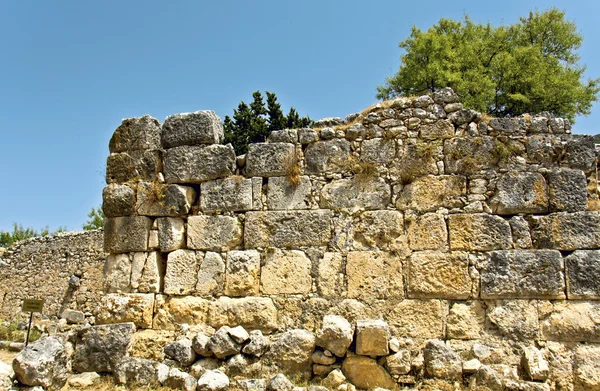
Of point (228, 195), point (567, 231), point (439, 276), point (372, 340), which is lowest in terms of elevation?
point (372, 340)

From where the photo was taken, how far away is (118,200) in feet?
23.2

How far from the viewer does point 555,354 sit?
18.6 ft

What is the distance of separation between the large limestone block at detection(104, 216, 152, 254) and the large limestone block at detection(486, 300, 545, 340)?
14.5 ft

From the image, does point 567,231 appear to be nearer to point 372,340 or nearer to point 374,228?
point 374,228

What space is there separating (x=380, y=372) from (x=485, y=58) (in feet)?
73.7

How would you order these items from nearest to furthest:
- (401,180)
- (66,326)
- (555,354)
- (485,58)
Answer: (555,354), (401,180), (66,326), (485,58)

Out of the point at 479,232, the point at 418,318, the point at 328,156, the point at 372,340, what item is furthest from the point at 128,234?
the point at 479,232

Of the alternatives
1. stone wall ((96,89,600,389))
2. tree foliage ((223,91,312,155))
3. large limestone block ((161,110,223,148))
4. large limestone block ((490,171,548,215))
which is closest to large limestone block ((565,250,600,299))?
stone wall ((96,89,600,389))

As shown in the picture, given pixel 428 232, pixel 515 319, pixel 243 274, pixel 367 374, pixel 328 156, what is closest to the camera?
pixel 367 374

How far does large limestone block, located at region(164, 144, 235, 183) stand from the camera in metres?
6.90

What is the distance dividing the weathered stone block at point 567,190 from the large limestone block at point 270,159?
3.11 metres

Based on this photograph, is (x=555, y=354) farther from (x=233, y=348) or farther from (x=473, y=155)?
(x=233, y=348)

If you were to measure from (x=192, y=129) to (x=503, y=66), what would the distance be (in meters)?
20.4

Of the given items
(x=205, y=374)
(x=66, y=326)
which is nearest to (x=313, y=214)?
(x=205, y=374)
